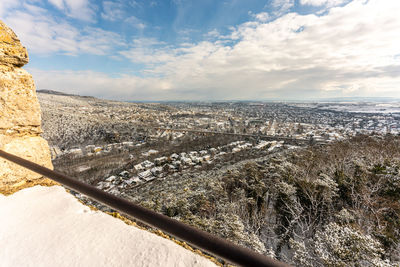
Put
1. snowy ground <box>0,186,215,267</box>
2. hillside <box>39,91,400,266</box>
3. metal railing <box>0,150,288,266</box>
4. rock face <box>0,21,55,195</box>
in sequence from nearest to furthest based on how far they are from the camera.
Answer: metal railing <box>0,150,288,266</box>
snowy ground <box>0,186,215,267</box>
rock face <box>0,21,55,195</box>
hillside <box>39,91,400,266</box>

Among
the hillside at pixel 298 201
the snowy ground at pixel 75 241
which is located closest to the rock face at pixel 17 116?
the snowy ground at pixel 75 241

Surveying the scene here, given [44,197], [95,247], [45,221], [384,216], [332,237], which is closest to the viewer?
[95,247]

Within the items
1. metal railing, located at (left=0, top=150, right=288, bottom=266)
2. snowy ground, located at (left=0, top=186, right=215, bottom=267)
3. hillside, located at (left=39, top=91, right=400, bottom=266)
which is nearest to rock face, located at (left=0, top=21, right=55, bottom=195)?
snowy ground, located at (left=0, top=186, right=215, bottom=267)

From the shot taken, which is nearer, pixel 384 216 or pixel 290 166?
pixel 384 216

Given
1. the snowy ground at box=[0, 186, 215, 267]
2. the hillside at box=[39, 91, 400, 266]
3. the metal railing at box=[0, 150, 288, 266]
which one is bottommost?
the hillside at box=[39, 91, 400, 266]

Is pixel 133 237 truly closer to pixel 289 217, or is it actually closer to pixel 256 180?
pixel 289 217

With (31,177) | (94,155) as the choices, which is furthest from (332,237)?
(94,155)

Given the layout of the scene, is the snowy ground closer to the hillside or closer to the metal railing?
the metal railing

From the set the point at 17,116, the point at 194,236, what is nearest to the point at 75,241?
the point at 194,236
